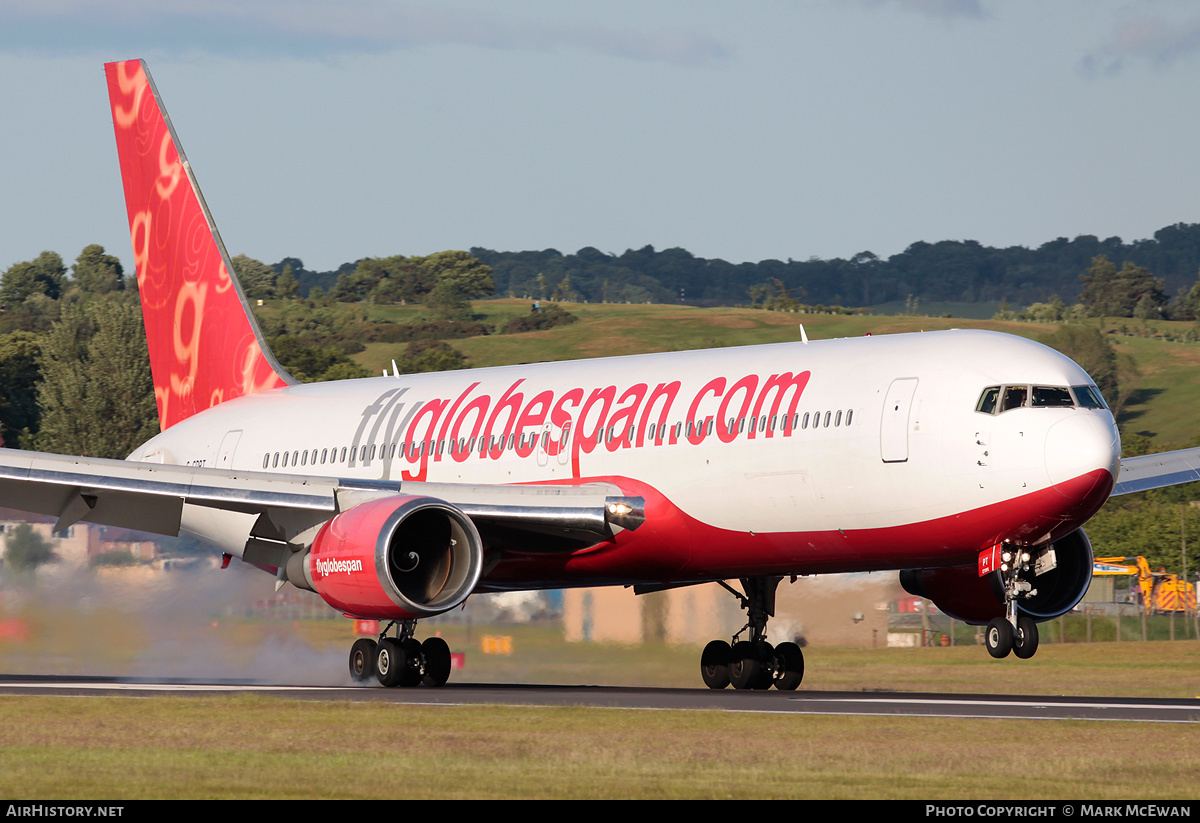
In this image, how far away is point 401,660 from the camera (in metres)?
26.1

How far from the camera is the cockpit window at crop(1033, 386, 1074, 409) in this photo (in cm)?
2138

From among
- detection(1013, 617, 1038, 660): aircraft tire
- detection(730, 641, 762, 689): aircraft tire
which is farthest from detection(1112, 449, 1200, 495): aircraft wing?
detection(730, 641, 762, 689): aircraft tire

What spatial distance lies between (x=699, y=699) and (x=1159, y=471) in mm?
8484

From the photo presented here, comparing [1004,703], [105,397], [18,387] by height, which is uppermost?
[18,387]

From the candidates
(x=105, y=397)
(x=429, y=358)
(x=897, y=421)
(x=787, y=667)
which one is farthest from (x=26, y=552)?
(x=429, y=358)

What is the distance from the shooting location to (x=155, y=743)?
16.5 metres

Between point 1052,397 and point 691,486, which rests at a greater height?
point 1052,397

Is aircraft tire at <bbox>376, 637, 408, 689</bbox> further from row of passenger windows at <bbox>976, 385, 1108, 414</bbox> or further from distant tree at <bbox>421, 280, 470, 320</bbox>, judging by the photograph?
distant tree at <bbox>421, 280, 470, 320</bbox>

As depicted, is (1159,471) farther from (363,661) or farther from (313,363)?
(313,363)

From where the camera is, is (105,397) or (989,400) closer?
(989,400)

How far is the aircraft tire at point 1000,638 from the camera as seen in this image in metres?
22.1

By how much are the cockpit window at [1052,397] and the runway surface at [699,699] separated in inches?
147
